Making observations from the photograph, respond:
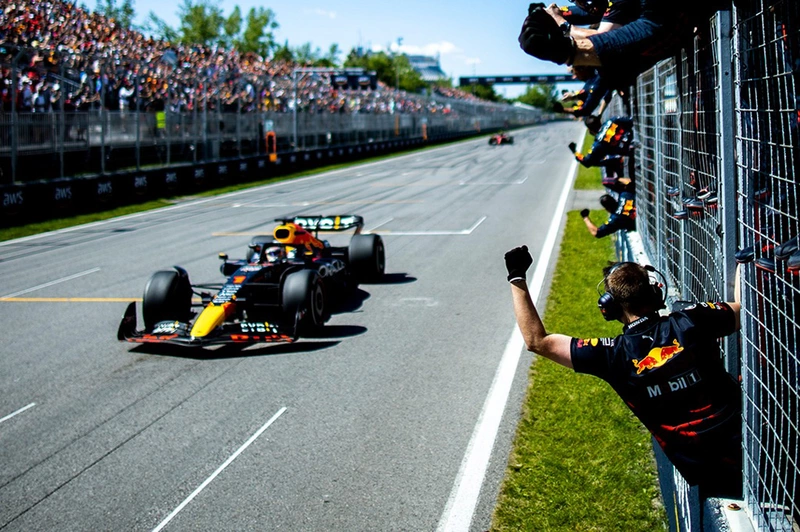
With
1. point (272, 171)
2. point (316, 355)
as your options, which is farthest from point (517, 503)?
point (272, 171)

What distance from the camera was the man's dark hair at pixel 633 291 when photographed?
3.49 m

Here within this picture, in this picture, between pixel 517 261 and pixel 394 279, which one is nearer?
pixel 517 261

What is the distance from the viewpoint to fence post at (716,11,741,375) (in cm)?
312

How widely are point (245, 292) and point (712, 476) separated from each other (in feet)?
20.6

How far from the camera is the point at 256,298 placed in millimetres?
9461

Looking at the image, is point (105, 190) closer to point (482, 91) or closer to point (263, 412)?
point (263, 412)

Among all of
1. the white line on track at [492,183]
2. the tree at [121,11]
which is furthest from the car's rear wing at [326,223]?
the tree at [121,11]

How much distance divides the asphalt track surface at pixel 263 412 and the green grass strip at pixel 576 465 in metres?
0.16

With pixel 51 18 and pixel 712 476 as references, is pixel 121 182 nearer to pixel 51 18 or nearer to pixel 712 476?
pixel 51 18

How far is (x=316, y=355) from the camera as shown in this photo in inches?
331

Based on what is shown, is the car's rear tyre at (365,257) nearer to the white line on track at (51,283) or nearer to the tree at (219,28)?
the white line on track at (51,283)

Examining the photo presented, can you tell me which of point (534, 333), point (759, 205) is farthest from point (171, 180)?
point (759, 205)

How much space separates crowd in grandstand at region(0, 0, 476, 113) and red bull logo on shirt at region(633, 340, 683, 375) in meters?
19.6

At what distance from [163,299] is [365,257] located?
127 inches
